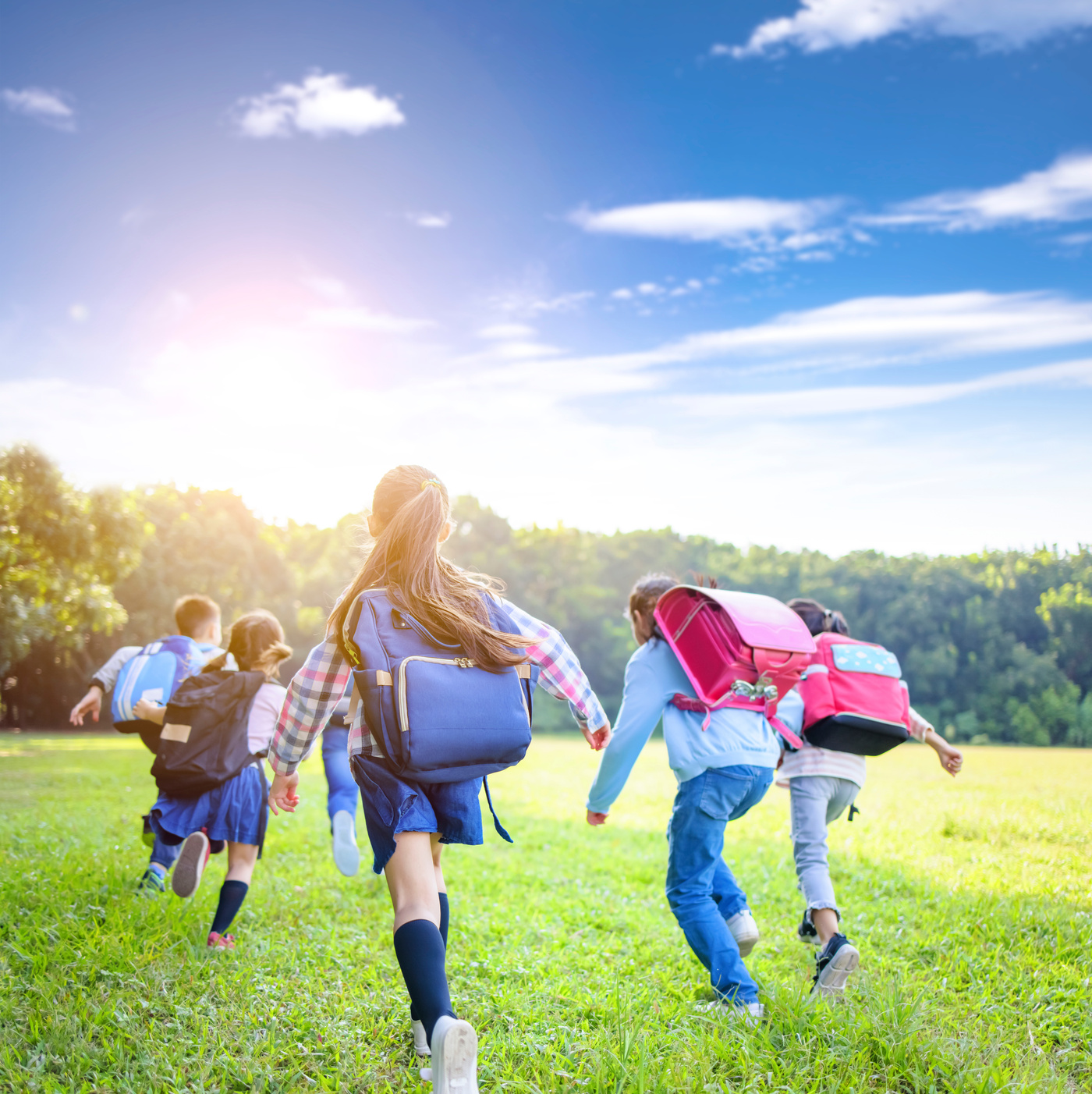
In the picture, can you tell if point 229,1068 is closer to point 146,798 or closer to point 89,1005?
point 89,1005

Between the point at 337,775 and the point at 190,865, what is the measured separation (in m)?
1.85

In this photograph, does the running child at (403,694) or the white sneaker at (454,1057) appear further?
the running child at (403,694)

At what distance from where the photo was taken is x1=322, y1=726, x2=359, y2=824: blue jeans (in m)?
5.82

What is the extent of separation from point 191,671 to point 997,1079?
4.33m

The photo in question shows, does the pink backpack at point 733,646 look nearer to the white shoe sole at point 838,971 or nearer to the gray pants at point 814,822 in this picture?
the gray pants at point 814,822

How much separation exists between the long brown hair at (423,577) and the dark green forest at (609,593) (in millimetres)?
17690

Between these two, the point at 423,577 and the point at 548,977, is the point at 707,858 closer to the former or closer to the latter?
the point at 548,977

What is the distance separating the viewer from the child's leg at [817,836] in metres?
3.97

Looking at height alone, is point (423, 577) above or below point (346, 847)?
above

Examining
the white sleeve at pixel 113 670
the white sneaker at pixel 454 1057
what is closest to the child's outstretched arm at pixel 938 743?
the white sneaker at pixel 454 1057

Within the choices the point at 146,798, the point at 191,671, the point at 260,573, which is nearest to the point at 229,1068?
the point at 191,671

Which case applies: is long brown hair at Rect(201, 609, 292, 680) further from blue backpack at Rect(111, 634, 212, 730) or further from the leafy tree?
the leafy tree

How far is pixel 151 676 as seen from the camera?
511 cm

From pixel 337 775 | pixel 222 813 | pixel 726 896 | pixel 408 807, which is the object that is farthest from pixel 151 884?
pixel 726 896
